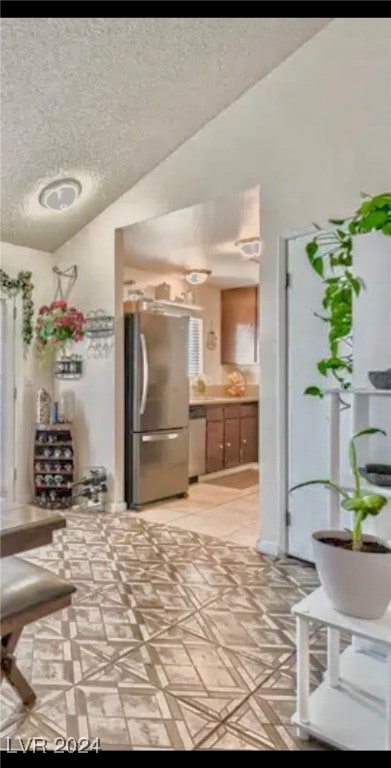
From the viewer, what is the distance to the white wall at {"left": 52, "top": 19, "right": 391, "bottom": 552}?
291 cm

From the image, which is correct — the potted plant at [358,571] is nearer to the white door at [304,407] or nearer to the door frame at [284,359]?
the white door at [304,407]

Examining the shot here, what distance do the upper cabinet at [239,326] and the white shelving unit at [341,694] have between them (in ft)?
16.9

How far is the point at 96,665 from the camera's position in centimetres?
204

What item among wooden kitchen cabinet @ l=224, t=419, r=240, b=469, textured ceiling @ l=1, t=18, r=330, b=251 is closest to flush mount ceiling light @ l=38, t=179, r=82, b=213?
textured ceiling @ l=1, t=18, r=330, b=251

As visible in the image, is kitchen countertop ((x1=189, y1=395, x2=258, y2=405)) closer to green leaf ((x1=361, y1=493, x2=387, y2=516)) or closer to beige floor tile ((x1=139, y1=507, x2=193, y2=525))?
beige floor tile ((x1=139, y1=507, x2=193, y2=525))

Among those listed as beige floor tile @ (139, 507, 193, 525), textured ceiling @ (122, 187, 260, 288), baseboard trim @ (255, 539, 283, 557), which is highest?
textured ceiling @ (122, 187, 260, 288)

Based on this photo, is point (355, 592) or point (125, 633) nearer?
point (355, 592)

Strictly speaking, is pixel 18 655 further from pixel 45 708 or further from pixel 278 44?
pixel 278 44

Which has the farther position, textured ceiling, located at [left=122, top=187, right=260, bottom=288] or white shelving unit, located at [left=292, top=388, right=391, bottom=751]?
textured ceiling, located at [left=122, top=187, right=260, bottom=288]

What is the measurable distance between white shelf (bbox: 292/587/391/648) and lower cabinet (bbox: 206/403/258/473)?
4274 millimetres

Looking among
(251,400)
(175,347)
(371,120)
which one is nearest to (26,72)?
(371,120)

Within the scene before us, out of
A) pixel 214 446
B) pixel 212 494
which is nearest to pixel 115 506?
pixel 212 494

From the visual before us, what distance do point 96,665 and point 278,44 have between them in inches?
142

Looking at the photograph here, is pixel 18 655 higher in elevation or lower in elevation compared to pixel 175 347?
lower
